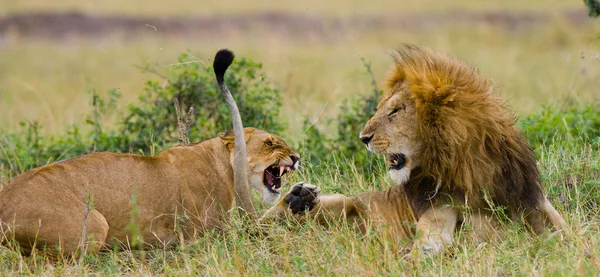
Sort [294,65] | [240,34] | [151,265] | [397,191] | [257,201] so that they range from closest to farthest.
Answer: [151,265], [397,191], [257,201], [294,65], [240,34]

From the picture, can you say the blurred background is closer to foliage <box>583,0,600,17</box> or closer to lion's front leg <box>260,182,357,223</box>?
foliage <box>583,0,600,17</box>

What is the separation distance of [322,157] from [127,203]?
2287 millimetres

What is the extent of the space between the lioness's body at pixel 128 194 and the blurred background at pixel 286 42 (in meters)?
3.63

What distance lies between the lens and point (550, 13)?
2089 cm

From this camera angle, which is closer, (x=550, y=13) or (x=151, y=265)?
(x=151, y=265)

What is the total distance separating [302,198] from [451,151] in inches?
35.7

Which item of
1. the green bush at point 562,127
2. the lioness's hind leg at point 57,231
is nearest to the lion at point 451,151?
the lioness's hind leg at point 57,231

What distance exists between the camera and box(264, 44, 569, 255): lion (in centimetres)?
443

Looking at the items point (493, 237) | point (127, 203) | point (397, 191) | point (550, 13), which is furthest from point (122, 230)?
point (550, 13)

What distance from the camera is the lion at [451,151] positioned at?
443 centimetres

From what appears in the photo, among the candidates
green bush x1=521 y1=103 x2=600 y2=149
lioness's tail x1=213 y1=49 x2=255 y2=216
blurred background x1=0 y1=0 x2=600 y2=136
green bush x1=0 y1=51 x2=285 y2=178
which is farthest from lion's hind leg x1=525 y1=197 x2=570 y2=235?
blurred background x1=0 y1=0 x2=600 y2=136

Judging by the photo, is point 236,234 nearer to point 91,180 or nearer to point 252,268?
point 252,268

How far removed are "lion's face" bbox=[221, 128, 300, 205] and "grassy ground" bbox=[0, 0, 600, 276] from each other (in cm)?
24

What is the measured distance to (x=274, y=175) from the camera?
5152 mm
